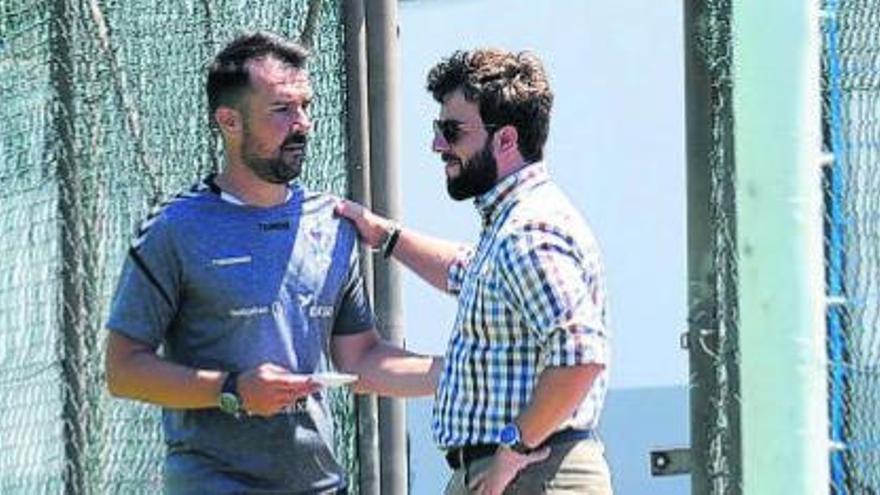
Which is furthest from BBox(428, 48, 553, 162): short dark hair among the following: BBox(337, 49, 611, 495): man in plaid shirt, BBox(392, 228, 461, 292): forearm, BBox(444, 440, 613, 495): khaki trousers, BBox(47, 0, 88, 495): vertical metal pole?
BBox(47, 0, 88, 495): vertical metal pole

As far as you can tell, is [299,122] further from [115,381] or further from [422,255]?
[115,381]

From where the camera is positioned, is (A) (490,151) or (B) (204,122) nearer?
(A) (490,151)

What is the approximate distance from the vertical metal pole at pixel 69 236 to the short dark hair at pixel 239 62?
4.63 ft

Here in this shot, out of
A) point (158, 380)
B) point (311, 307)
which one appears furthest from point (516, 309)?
point (158, 380)

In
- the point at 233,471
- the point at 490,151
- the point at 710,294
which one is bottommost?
the point at 233,471

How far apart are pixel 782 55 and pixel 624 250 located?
5210mm

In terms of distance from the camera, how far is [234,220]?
401cm

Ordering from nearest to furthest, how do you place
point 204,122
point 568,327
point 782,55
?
point 782,55 → point 568,327 → point 204,122

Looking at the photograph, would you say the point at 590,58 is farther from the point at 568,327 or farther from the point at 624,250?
the point at 568,327

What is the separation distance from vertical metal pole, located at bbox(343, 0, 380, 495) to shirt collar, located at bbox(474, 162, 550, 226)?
1.41m

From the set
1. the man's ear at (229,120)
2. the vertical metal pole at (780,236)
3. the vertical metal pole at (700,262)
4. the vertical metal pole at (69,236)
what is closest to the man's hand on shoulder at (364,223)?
the man's ear at (229,120)

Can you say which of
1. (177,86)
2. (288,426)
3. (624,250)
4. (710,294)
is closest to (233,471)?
(288,426)

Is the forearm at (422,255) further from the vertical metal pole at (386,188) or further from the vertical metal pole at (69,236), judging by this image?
the vertical metal pole at (69,236)

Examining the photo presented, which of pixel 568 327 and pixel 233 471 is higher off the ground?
pixel 568 327
